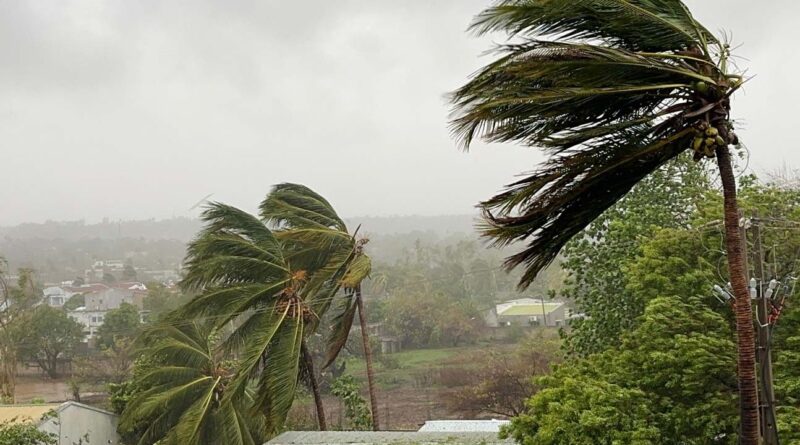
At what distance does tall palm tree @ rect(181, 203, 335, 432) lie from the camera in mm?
9750

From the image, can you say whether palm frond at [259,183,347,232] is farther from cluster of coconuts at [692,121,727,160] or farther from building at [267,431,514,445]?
cluster of coconuts at [692,121,727,160]

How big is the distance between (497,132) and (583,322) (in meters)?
6.14

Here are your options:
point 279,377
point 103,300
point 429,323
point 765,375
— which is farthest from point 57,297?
point 765,375

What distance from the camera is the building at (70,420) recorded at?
12.5m

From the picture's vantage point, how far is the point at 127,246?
105125mm

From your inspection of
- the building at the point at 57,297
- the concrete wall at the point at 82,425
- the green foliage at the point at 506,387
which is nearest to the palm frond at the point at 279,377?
the concrete wall at the point at 82,425

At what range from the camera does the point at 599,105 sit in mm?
3219

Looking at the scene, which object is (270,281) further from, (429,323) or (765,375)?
(429,323)

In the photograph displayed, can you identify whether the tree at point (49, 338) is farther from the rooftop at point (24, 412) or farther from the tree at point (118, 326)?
the rooftop at point (24, 412)

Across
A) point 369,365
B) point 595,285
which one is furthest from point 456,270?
point 595,285

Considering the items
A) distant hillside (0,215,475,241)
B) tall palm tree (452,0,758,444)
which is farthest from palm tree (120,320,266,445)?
distant hillside (0,215,475,241)

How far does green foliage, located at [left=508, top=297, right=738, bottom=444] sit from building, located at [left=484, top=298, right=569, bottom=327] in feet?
106

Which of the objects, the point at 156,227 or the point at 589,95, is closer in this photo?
the point at 589,95

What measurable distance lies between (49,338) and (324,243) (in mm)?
24694
